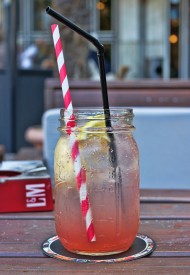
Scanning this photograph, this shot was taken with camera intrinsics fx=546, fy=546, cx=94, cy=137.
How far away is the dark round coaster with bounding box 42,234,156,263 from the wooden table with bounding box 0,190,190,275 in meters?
0.01

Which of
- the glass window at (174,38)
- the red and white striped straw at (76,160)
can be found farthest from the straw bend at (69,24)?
the glass window at (174,38)

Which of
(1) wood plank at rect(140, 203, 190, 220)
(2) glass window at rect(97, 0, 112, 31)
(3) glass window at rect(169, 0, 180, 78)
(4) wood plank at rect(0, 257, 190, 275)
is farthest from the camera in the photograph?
(2) glass window at rect(97, 0, 112, 31)

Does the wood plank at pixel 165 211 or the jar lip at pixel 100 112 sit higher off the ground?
the jar lip at pixel 100 112

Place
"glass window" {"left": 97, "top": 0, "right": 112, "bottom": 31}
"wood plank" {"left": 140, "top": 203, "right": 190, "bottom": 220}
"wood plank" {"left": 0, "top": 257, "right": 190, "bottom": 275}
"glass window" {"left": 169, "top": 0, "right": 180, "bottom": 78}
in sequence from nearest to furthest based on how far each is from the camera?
"wood plank" {"left": 0, "top": 257, "right": 190, "bottom": 275}
"wood plank" {"left": 140, "top": 203, "right": 190, "bottom": 220}
"glass window" {"left": 169, "top": 0, "right": 180, "bottom": 78}
"glass window" {"left": 97, "top": 0, "right": 112, "bottom": 31}

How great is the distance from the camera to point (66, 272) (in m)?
0.69

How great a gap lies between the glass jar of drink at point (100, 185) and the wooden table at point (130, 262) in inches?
1.6

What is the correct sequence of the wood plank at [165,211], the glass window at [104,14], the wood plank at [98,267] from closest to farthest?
the wood plank at [98,267] → the wood plank at [165,211] → the glass window at [104,14]

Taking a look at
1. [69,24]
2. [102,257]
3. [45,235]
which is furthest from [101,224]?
[69,24]

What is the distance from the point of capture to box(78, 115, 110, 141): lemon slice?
75 centimetres

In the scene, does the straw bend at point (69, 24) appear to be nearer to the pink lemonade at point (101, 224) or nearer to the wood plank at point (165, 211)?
the pink lemonade at point (101, 224)

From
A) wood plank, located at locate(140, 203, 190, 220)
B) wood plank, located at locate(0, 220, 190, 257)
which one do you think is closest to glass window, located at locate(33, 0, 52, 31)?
wood plank, located at locate(140, 203, 190, 220)

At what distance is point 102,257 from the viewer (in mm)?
745

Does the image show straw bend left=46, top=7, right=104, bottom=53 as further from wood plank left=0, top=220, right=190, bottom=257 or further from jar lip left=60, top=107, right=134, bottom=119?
wood plank left=0, top=220, right=190, bottom=257

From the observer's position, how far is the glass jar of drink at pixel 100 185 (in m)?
0.75
